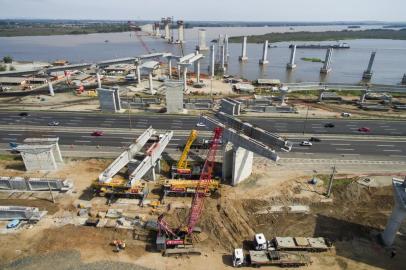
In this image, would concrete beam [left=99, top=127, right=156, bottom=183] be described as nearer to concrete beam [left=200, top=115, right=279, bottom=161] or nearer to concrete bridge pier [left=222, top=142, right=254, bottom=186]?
concrete beam [left=200, top=115, right=279, bottom=161]

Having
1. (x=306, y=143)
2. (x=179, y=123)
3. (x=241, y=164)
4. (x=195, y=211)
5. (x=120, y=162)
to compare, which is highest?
(x=241, y=164)

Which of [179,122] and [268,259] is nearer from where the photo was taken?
[268,259]

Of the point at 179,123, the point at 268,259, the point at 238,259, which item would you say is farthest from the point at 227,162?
the point at 179,123

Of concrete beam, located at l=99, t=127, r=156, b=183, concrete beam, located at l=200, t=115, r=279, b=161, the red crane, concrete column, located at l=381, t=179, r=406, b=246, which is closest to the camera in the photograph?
concrete column, located at l=381, t=179, r=406, b=246

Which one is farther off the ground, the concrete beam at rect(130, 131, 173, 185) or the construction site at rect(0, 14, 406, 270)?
the concrete beam at rect(130, 131, 173, 185)

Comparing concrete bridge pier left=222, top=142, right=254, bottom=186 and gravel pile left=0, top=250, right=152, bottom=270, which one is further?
concrete bridge pier left=222, top=142, right=254, bottom=186


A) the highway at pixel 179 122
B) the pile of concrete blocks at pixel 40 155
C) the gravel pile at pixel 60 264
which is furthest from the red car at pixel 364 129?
the pile of concrete blocks at pixel 40 155

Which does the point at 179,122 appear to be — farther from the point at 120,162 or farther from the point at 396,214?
the point at 396,214

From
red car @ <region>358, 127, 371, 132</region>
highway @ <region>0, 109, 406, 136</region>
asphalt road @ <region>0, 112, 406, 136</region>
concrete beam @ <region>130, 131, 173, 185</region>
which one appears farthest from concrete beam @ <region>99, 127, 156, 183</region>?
red car @ <region>358, 127, 371, 132</region>
